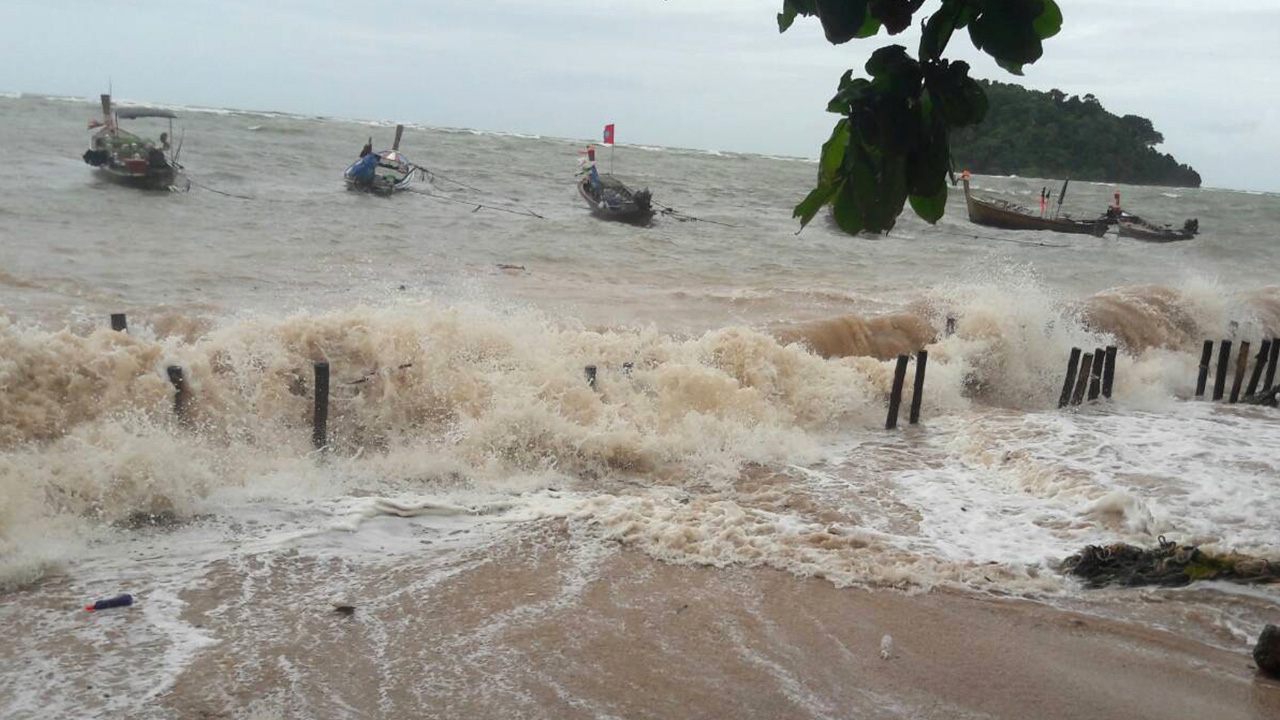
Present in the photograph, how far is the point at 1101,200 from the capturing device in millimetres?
64500

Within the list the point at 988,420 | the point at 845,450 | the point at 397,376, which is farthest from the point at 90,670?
the point at 988,420

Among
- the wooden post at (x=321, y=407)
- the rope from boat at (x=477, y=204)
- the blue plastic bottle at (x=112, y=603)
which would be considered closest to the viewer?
the blue plastic bottle at (x=112, y=603)

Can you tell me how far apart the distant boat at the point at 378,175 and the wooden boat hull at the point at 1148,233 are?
2788 centimetres

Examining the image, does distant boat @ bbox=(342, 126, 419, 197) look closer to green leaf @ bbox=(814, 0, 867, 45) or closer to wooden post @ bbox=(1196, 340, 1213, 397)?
wooden post @ bbox=(1196, 340, 1213, 397)

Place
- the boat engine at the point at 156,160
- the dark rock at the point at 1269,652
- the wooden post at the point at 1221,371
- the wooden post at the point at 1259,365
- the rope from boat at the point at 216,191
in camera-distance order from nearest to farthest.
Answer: the dark rock at the point at 1269,652
the wooden post at the point at 1221,371
the wooden post at the point at 1259,365
the boat engine at the point at 156,160
the rope from boat at the point at 216,191

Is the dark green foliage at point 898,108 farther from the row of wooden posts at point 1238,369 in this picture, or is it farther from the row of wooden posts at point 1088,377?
the row of wooden posts at point 1238,369

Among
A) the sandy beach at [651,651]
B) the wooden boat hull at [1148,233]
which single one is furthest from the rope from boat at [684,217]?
the sandy beach at [651,651]

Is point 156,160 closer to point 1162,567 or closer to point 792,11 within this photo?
point 1162,567

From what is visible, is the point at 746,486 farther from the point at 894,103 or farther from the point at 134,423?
the point at 894,103

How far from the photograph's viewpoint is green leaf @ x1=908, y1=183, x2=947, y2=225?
8.16 feet

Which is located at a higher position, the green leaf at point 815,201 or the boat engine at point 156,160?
the green leaf at point 815,201

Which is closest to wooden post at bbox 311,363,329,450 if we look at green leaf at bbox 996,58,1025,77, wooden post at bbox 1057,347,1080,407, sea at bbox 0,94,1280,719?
sea at bbox 0,94,1280,719

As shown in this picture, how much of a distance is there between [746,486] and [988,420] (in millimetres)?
4278

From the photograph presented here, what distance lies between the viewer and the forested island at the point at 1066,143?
7888 cm
